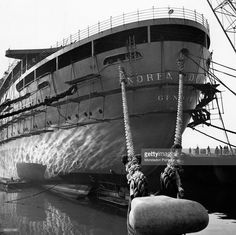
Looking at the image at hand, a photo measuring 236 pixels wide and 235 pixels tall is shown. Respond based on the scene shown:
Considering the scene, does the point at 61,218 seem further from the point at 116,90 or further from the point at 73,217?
the point at 116,90

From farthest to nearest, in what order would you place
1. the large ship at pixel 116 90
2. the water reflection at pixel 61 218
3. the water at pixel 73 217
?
1. the large ship at pixel 116 90
2. the water reflection at pixel 61 218
3. the water at pixel 73 217

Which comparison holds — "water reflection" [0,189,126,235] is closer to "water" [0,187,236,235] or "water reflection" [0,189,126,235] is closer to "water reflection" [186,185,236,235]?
"water" [0,187,236,235]

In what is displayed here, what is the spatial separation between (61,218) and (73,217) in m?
0.57

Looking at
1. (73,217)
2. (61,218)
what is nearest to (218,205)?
→ (73,217)

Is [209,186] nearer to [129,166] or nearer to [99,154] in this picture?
[99,154]

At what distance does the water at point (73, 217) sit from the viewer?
1192 centimetres

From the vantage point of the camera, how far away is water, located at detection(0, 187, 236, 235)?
469 inches

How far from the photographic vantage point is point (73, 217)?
562 inches

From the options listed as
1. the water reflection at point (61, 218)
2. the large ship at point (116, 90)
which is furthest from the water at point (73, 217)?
the large ship at point (116, 90)

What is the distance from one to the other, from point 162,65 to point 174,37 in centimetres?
218

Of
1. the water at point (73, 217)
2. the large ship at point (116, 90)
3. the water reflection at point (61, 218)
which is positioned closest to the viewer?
the water at point (73, 217)

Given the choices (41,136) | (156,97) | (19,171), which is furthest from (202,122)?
(19,171)

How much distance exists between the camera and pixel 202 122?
71.4 feet

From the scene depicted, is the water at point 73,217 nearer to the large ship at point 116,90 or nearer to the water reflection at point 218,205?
the water reflection at point 218,205
